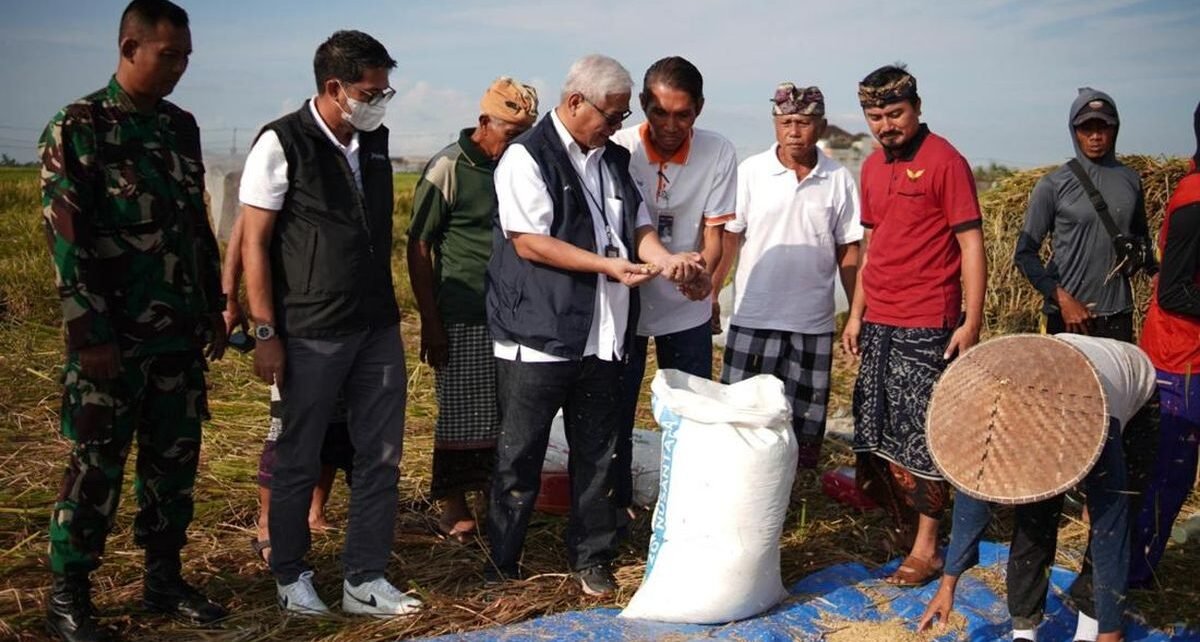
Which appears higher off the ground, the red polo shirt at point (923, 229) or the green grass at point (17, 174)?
the green grass at point (17, 174)

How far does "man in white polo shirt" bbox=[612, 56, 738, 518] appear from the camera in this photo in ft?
13.1

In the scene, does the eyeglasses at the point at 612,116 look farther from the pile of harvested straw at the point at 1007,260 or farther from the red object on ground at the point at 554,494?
the pile of harvested straw at the point at 1007,260

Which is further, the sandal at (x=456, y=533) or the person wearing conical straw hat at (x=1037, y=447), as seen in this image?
the sandal at (x=456, y=533)

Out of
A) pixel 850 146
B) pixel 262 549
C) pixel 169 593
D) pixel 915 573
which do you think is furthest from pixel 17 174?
pixel 915 573

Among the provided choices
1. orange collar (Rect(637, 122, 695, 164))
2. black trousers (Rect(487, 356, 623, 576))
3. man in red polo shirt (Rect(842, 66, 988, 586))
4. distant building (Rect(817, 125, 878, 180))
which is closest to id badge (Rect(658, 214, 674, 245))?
orange collar (Rect(637, 122, 695, 164))

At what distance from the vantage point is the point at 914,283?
12.8 ft

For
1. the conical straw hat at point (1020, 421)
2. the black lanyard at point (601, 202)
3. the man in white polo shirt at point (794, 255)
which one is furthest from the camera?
the man in white polo shirt at point (794, 255)

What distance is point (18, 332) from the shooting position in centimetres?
760

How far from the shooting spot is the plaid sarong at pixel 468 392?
4016mm

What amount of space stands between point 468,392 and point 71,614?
5.06 feet

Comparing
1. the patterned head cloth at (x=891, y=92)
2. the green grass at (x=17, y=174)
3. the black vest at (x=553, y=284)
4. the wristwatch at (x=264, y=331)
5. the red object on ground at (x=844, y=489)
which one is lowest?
the red object on ground at (x=844, y=489)

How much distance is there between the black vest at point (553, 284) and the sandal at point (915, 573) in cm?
145

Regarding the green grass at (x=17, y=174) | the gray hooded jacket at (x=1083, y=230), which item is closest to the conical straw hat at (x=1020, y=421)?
the gray hooded jacket at (x=1083, y=230)

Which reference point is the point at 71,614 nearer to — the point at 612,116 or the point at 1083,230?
the point at 612,116
